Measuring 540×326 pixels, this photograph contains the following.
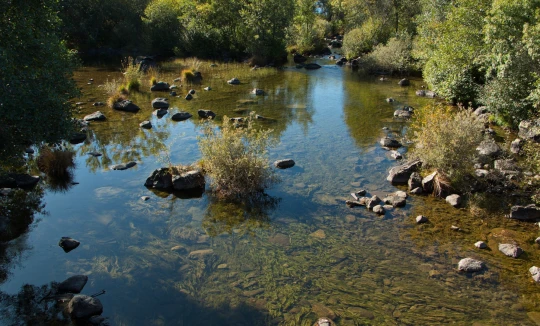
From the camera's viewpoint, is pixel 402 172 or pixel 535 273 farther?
pixel 402 172

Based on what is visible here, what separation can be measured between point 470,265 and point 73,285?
31.3ft

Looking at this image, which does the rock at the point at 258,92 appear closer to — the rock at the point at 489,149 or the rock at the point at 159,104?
the rock at the point at 159,104

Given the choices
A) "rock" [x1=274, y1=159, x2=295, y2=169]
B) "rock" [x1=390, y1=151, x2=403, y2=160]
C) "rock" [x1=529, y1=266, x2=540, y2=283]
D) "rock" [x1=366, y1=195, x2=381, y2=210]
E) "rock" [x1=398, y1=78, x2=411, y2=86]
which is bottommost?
"rock" [x1=529, y1=266, x2=540, y2=283]

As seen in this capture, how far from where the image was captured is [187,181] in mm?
14555

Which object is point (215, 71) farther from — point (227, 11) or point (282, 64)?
point (227, 11)

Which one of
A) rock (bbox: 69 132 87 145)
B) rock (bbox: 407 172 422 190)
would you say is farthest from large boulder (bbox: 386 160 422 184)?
rock (bbox: 69 132 87 145)

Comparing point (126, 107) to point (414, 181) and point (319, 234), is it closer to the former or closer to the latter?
point (319, 234)

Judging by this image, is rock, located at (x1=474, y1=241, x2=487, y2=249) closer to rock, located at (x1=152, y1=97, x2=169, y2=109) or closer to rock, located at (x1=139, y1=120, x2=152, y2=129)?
rock, located at (x1=139, y1=120, x2=152, y2=129)

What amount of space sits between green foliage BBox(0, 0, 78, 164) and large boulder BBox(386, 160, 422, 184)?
1198 cm

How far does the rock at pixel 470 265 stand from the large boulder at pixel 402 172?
5.12 meters

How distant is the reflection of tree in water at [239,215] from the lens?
1231cm

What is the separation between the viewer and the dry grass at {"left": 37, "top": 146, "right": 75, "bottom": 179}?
1634 centimetres

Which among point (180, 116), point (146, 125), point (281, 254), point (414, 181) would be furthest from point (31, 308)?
point (180, 116)

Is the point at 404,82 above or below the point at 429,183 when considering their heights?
above
